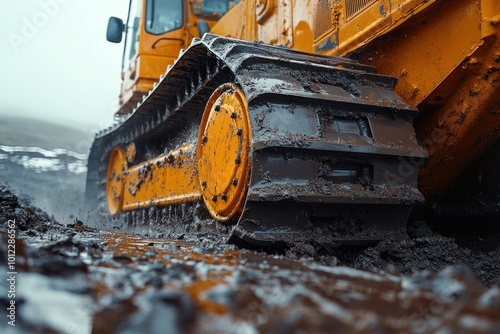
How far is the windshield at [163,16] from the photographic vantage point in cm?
531

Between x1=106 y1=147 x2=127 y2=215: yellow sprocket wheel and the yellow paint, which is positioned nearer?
the yellow paint

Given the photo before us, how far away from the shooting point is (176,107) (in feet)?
12.2

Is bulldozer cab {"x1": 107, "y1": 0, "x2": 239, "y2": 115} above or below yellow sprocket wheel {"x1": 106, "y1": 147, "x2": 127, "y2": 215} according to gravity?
above

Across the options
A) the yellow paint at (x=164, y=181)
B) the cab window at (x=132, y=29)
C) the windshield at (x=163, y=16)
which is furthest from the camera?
the cab window at (x=132, y=29)

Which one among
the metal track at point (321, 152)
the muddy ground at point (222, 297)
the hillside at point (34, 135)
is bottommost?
the muddy ground at point (222, 297)

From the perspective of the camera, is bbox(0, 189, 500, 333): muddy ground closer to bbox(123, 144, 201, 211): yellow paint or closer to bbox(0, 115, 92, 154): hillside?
bbox(123, 144, 201, 211): yellow paint

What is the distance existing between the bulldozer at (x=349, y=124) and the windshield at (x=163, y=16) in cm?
222

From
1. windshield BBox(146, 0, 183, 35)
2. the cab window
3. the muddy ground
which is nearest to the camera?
the muddy ground

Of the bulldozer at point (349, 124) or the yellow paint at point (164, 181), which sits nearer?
the bulldozer at point (349, 124)

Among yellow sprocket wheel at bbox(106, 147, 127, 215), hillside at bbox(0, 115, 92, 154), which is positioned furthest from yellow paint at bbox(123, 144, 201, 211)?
hillside at bbox(0, 115, 92, 154)

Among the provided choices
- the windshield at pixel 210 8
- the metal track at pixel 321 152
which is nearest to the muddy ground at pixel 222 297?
the metal track at pixel 321 152

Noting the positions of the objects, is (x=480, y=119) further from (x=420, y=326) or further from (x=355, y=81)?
(x=420, y=326)

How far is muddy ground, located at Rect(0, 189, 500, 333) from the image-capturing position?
2.55ft

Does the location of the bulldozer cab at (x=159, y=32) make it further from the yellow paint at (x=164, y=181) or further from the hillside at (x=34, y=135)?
the hillside at (x=34, y=135)
